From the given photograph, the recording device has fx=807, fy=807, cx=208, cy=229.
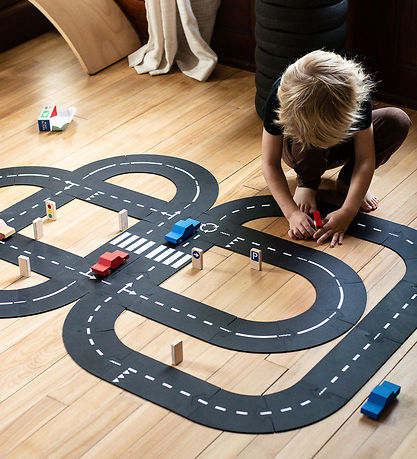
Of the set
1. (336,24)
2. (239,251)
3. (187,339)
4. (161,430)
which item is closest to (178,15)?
(336,24)

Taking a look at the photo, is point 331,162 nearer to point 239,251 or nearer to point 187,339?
point 239,251

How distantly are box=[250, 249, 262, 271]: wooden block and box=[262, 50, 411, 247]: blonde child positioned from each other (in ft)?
0.64

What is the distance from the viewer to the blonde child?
214 centimetres

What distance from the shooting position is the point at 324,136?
217 cm

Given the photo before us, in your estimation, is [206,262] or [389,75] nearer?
[206,262]

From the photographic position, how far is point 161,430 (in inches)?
70.4

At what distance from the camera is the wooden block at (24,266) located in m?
2.30

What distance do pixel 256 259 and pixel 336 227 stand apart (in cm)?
30

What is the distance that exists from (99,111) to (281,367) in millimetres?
1695

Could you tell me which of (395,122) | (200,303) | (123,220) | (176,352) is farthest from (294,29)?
(176,352)

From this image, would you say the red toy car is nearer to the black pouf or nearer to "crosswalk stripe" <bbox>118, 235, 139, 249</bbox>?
"crosswalk stripe" <bbox>118, 235, 139, 249</bbox>

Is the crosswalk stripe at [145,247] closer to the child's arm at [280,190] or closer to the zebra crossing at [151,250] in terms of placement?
the zebra crossing at [151,250]

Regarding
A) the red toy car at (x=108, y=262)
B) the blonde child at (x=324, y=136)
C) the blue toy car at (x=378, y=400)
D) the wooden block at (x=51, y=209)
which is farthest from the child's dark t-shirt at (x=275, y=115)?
the blue toy car at (x=378, y=400)

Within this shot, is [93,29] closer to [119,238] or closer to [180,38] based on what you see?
[180,38]
